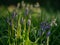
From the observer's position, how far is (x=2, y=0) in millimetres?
6930

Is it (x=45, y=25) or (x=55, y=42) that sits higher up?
(x=45, y=25)

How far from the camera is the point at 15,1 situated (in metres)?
7.22

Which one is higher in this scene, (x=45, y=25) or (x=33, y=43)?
(x=45, y=25)

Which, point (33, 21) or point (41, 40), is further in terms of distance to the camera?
point (33, 21)

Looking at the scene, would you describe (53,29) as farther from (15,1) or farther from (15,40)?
(15,1)

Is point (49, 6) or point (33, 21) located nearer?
point (33, 21)

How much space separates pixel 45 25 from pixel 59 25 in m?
0.78

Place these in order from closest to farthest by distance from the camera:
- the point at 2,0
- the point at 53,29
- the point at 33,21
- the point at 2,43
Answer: the point at 2,43
the point at 53,29
the point at 33,21
the point at 2,0

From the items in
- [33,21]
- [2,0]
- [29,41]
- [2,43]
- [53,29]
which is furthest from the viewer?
[2,0]

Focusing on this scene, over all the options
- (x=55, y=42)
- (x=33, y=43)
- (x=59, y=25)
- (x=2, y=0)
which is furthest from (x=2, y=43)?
(x=2, y=0)

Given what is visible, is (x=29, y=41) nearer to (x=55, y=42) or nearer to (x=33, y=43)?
(x=33, y=43)

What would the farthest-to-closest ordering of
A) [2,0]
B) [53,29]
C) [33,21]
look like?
[2,0]
[33,21]
[53,29]

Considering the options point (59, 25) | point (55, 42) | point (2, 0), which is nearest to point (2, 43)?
point (55, 42)

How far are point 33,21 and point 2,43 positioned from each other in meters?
0.95
